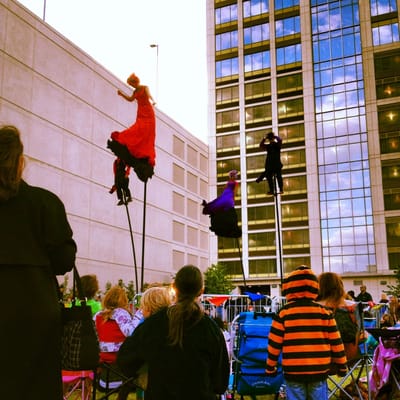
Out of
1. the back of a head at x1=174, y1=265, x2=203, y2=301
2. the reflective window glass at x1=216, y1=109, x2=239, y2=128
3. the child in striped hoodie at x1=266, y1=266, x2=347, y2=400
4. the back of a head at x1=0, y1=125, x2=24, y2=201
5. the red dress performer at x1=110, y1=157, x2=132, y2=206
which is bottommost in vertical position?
the child in striped hoodie at x1=266, y1=266, x2=347, y2=400

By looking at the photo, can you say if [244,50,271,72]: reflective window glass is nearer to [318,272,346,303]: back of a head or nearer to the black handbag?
[318,272,346,303]: back of a head

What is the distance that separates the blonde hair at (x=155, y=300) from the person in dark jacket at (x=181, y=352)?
1.28 meters

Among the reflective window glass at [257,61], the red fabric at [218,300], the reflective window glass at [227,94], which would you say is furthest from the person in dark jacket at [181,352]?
the reflective window glass at [257,61]

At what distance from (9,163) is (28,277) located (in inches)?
21.3

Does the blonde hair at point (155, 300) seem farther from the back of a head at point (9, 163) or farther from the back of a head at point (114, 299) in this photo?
the back of a head at point (9, 163)

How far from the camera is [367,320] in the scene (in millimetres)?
9031

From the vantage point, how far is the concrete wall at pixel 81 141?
101 feet

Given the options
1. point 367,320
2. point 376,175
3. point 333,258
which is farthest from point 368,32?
point 367,320

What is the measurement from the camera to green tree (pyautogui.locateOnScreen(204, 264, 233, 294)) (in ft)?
150

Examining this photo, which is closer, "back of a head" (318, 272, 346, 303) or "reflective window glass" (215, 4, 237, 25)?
"back of a head" (318, 272, 346, 303)

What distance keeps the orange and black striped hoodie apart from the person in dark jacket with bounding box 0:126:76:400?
9.18ft

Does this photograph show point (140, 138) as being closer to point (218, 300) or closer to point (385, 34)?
point (218, 300)

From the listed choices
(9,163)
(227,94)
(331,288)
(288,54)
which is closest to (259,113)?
(227,94)

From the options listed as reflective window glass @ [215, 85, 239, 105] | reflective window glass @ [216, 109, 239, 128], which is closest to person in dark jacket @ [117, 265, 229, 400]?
reflective window glass @ [216, 109, 239, 128]
